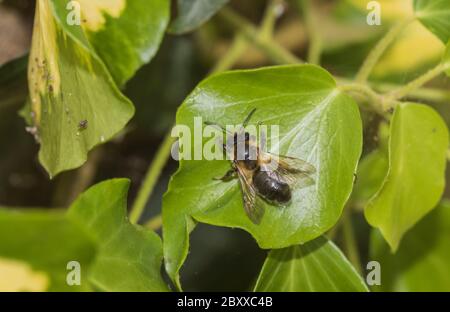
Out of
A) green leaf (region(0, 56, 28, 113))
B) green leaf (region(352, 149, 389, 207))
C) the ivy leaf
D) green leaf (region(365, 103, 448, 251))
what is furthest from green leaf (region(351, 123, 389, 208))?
green leaf (region(0, 56, 28, 113))

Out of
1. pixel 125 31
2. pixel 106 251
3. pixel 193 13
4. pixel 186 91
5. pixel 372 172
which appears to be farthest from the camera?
pixel 186 91

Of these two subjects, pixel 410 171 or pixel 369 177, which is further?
pixel 369 177

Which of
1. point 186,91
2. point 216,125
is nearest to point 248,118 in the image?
point 216,125

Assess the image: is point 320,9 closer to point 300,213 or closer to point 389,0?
point 389,0

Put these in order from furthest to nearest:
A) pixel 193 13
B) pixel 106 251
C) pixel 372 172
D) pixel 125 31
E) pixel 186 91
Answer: pixel 186 91 → pixel 372 172 → pixel 193 13 → pixel 125 31 → pixel 106 251

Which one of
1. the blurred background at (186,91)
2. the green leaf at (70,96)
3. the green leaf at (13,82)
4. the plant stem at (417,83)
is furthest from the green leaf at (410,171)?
the green leaf at (13,82)

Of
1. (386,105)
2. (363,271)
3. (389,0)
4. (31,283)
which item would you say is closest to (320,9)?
(389,0)

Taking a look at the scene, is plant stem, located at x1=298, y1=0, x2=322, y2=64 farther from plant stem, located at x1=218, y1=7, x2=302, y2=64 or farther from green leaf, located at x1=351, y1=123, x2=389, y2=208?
green leaf, located at x1=351, y1=123, x2=389, y2=208

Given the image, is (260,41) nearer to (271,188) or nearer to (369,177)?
(369,177)
